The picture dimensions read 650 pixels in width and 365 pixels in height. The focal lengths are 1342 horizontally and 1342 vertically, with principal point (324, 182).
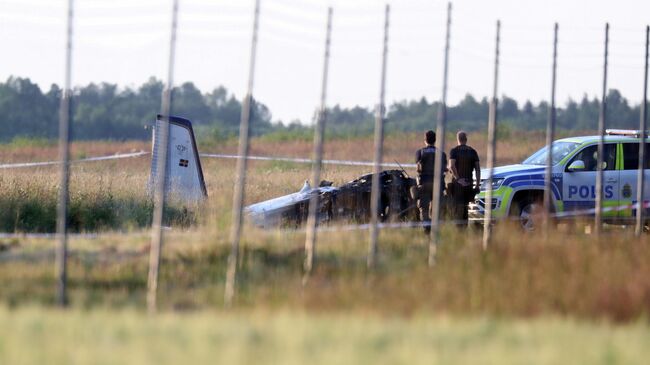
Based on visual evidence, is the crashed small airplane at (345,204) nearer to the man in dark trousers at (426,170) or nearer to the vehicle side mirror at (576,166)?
the man in dark trousers at (426,170)

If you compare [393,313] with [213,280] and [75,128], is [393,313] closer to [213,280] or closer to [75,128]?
[213,280]

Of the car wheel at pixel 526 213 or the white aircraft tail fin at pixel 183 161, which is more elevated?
the white aircraft tail fin at pixel 183 161

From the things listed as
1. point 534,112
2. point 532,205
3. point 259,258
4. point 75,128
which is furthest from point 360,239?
point 534,112

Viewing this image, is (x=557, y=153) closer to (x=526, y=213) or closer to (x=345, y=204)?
(x=526, y=213)

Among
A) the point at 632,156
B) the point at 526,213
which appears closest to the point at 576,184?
the point at 526,213

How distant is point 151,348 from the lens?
386 inches

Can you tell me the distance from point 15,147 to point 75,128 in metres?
23.0

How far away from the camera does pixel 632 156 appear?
22719mm

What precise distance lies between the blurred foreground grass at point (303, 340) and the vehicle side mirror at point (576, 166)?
33.8ft

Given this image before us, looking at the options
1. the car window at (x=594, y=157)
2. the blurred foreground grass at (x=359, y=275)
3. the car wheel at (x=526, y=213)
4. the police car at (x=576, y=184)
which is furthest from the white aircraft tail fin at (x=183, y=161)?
the car window at (x=594, y=157)

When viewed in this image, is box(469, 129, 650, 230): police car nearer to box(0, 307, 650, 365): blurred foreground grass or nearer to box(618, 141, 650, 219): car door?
box(618, 141, 650, 219): car door

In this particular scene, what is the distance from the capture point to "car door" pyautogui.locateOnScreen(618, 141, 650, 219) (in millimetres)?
22406

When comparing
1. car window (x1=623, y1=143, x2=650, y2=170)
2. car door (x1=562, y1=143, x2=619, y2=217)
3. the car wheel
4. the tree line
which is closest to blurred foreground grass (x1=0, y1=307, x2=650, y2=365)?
the car wheel

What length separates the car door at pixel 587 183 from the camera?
22328 mm
